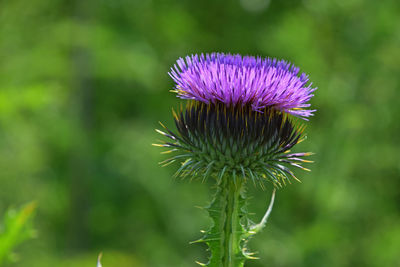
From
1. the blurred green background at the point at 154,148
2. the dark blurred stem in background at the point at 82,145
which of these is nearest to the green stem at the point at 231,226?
the blurred green background at the point at 154,148

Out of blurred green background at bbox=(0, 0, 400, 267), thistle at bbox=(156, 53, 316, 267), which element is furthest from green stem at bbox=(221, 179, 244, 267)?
blurred green background at bbox=(0, 0, 400, 267)

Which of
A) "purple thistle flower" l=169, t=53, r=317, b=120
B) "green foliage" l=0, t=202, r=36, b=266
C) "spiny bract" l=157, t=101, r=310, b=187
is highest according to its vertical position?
"purple thistle flower" l=169, t=53, r=317, b=120

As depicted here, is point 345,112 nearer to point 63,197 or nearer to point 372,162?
point 372,162

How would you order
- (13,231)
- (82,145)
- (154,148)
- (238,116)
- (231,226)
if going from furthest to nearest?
(154,148) < (82,145) < (13,231) < (238,116) < (231,226)

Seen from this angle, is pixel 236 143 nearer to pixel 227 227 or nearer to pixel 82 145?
pixel 227 227

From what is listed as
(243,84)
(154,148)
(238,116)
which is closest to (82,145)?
(154,148)

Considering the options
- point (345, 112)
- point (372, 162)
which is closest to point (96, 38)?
point (345, 112)

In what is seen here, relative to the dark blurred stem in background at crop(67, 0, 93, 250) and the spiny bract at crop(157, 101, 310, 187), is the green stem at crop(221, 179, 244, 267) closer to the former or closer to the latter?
the spiny bract at crop(157, 101, 310, 187)
